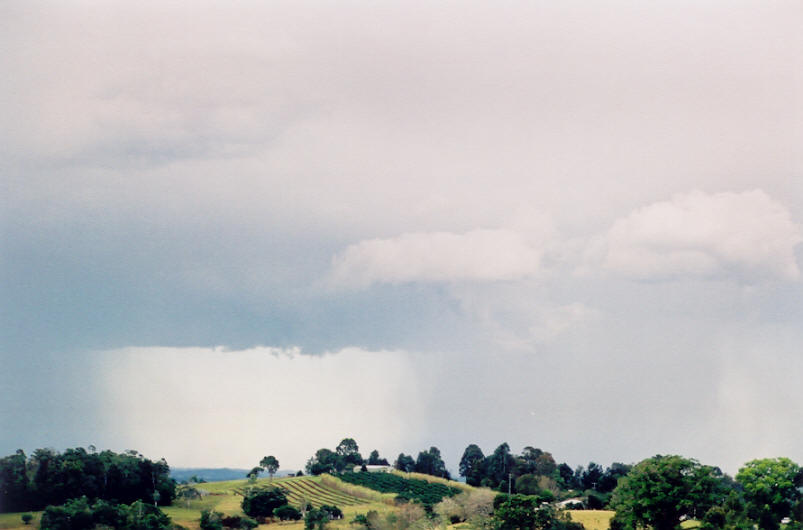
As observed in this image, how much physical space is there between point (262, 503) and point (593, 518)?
31.0 metres

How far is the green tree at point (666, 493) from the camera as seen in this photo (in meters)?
59.1

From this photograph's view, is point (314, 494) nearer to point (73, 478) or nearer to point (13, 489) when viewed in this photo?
point (73, 478)

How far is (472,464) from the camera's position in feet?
376

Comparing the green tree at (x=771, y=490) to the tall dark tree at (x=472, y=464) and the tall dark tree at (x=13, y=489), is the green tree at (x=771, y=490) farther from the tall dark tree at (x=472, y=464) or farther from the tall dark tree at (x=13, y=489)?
the tall dark tree at (x=13, y=489)

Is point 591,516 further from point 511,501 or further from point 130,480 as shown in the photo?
point 130,480

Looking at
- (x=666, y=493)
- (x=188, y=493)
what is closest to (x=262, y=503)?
(x=188, y=493)

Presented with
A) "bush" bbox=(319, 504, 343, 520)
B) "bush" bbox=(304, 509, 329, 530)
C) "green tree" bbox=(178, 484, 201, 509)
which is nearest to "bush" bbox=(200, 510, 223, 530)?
"bush" bbox=(304, 509, 329, 530)

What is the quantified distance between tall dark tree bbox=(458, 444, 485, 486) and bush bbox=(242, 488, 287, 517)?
31.7m

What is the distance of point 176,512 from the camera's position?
3174 inches

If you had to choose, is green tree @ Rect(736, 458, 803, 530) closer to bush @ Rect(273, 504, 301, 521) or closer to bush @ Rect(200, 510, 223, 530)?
bush @ Rect(273, 504, 301, 521)

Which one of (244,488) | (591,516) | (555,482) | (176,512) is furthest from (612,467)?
(176,512)

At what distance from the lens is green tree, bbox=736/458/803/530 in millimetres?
58344

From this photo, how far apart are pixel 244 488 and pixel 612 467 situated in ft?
147

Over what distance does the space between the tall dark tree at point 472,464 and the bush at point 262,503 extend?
104ft
